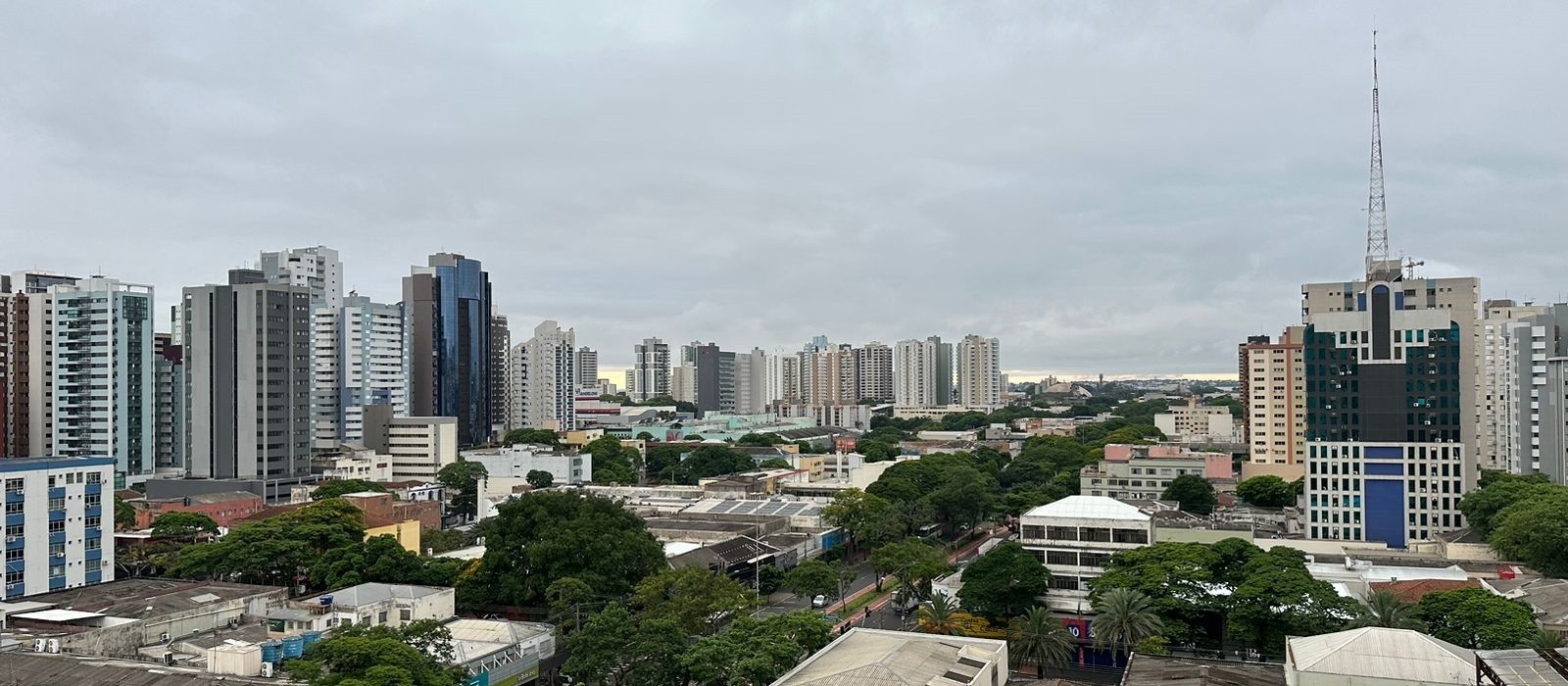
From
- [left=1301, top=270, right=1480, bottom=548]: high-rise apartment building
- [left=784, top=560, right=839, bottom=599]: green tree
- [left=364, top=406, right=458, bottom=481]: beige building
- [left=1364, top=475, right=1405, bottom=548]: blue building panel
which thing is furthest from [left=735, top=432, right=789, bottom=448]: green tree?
[left=784, top=560, right=839, bottom=599]: green tree

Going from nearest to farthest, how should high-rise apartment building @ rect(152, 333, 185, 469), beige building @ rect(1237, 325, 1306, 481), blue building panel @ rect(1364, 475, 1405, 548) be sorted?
blue building panel @ rect(1364, 475, 1405, 548) < high-rise apartment building @ rect(152, 333, 185, 469) < beige building @ rect(1237, 325, 1306, 481)

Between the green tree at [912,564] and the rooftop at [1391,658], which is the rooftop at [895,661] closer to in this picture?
the rooftop at [1391,658]

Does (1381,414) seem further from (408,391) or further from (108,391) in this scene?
(408,391)

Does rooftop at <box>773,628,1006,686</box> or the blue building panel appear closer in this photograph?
rooftop at <box>773,628,1006,686</box>

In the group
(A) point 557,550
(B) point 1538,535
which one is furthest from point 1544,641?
(A) point 557,550

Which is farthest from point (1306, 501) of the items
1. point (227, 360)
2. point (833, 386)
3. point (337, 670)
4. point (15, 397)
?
point (833, 386)

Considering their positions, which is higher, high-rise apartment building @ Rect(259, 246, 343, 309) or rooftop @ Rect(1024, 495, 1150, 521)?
high-rise apartment building @ Rect(259, 246, 343, 309)

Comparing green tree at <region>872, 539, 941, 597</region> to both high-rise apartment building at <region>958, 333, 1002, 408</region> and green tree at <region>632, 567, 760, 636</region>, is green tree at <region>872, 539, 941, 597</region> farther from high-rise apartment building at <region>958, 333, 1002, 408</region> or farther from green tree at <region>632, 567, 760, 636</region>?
high-rise apartment building at <region>958, 333, 1002, 408</region>
